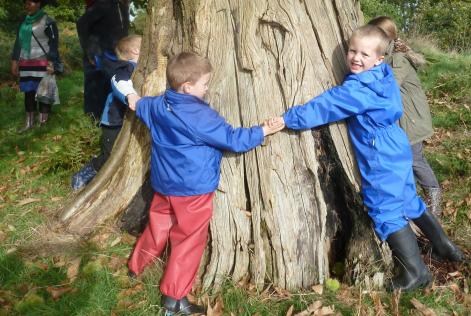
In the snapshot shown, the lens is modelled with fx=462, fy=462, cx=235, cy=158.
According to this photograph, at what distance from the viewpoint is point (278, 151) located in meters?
3.09

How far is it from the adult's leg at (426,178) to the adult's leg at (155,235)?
2117 millimetres

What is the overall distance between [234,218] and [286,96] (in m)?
0.91

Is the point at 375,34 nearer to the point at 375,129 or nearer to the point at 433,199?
the point at 375,129

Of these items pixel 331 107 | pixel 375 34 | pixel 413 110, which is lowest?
pixel 413 110

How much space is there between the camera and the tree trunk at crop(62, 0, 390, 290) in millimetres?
2992

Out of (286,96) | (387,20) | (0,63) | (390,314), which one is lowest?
(390,314)

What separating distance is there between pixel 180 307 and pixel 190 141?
1102 mm

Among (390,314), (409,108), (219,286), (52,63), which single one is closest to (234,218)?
(219,286)

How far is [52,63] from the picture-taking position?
22.6ft

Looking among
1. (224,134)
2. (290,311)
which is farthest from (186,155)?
(290,311)

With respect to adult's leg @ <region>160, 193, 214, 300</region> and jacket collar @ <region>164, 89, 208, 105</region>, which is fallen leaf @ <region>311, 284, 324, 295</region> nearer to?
adult's leg @ <region>160, 193, 214, 300</region>

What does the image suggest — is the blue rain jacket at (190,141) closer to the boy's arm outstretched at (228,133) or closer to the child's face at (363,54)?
the boy's arm outstretched at (228,133)

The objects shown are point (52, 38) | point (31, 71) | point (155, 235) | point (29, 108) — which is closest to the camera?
point (155, 235)

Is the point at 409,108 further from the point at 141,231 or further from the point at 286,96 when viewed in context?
the point at 141,231
